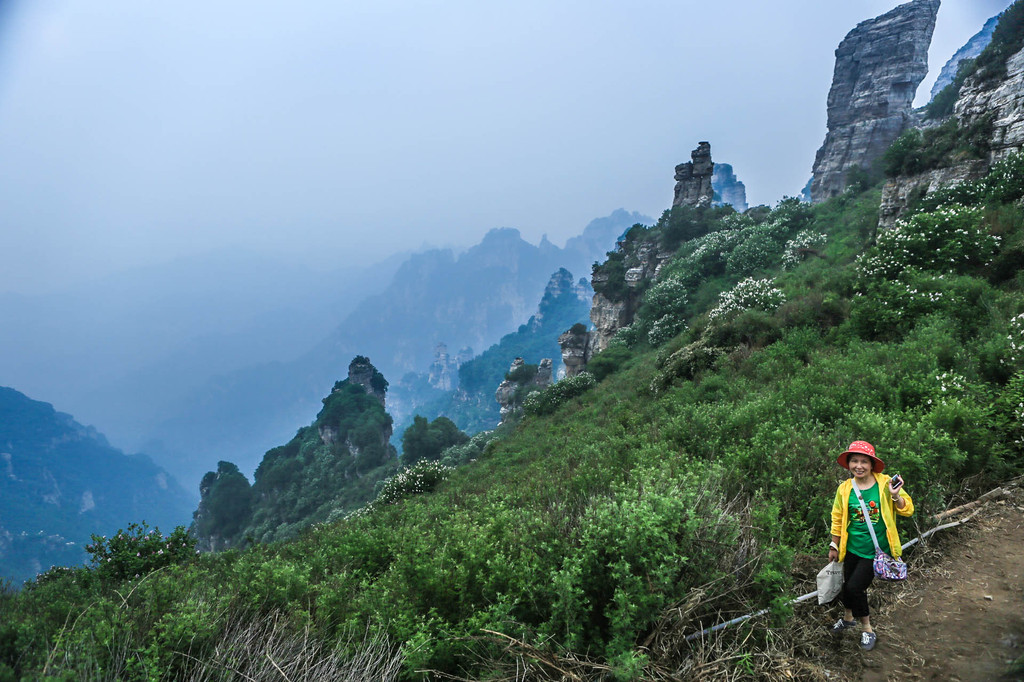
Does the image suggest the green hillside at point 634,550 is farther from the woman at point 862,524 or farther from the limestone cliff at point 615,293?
the limestone cliff at point 615,293

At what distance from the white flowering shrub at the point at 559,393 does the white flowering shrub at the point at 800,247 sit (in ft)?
47.5

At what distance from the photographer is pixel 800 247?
29.1 meters

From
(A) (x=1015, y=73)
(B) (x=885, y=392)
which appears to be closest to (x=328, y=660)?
(B) (x=885, y=392)

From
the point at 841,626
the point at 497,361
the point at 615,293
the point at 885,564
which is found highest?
the point at 497,361

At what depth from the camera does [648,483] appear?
17.0 ft

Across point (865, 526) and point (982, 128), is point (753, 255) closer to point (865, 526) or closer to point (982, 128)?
point (982, 128)

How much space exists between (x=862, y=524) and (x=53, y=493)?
227585 mm

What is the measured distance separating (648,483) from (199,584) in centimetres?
513

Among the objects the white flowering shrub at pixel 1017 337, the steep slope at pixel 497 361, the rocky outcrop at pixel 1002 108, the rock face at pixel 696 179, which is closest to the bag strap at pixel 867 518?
the white flowering shrub at pixel 1017 337

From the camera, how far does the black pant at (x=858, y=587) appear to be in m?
4.08

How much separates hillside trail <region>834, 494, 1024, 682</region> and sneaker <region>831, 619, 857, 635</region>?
49 mm

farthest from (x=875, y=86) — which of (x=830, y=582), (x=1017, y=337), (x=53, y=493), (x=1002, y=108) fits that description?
(x=53, y=493)

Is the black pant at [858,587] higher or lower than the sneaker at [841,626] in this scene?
higher

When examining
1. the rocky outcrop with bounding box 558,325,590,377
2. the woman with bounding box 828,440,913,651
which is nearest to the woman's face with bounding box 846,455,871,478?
the woman with bounding box 828,440,913,651
